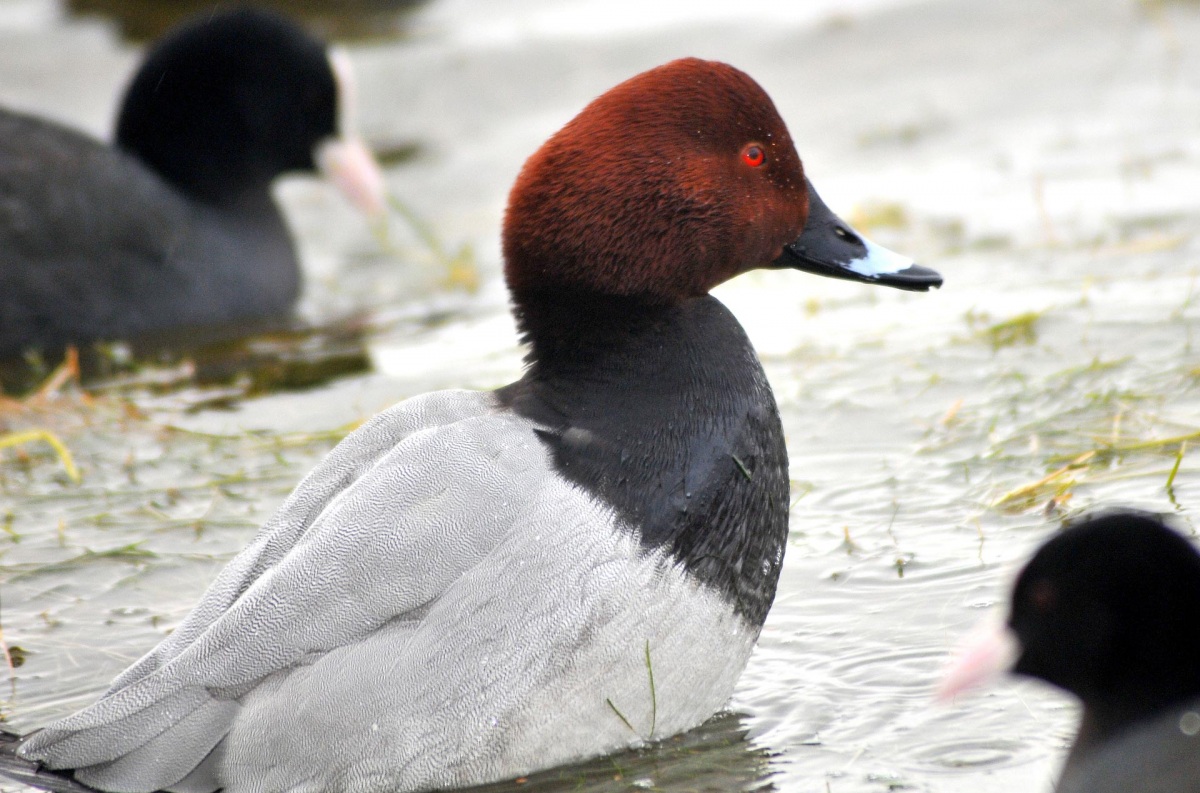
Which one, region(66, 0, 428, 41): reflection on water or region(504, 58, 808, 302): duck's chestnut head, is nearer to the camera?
region(504, 58, 808, 302): duck's chestnut head

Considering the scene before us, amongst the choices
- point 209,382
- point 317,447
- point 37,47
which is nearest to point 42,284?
point 209,382

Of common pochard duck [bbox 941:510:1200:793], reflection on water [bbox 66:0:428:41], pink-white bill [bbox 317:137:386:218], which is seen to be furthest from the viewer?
reflection on water [bbox 66:0:428:41]

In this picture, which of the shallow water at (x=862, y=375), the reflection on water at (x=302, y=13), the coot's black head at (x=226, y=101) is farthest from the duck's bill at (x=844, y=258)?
the reflection on water at (x=302, y=13)

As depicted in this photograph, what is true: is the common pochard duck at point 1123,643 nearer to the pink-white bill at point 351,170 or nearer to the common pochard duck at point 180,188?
the common pochard duck at point 180,188

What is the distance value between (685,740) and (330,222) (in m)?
7.95

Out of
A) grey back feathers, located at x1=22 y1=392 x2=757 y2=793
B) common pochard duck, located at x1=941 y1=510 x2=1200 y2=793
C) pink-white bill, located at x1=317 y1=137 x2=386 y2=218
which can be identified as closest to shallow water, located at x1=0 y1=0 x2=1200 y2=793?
grey back feathers, located at x1=22 y1=392 x2=757 y2=793

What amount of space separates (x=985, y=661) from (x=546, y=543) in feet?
3.40

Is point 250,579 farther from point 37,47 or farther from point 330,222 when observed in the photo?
point 37,47

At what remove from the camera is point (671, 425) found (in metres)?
3.94

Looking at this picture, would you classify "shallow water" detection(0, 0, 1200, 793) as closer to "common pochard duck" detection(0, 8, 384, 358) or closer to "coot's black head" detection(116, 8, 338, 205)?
"common pochard duck" detection(0, 8, 384, 358)

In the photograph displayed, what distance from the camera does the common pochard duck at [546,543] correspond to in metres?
3.59

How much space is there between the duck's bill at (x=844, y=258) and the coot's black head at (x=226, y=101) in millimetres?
4957

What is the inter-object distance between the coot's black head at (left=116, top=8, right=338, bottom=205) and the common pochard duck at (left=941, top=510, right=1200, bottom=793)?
6548mm

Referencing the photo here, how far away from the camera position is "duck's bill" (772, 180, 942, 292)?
4.39 m
